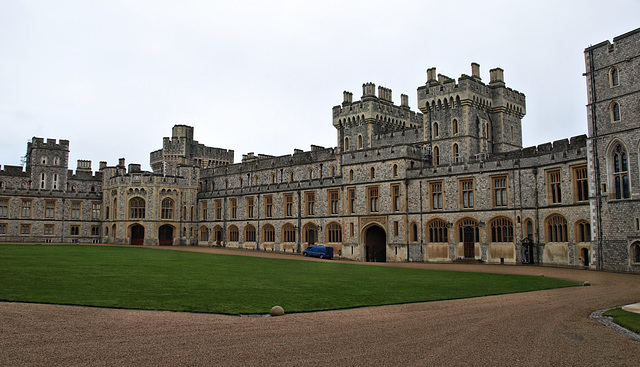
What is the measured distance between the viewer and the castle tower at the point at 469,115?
4394cm

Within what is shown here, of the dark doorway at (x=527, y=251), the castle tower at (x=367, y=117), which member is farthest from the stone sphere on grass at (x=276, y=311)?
the castle tower at (x=367, y=117)

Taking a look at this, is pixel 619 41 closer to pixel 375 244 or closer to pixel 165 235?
pixel 375 244

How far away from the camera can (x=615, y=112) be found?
31.5 metres

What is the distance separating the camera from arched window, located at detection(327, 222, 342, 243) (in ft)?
163

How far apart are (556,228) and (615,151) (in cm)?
655

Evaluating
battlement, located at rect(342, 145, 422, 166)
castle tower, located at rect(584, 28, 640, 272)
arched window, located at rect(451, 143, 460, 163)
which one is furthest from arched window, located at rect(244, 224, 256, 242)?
castle tower, located at rect(584, 28, 640, 272)

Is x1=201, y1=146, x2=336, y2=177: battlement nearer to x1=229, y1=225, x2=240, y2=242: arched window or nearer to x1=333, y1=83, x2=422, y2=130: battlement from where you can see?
x1=333, y1=83, x2=422, y2=130: battlement

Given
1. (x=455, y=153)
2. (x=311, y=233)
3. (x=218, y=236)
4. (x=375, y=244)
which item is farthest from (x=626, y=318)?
(x=218, y=236)

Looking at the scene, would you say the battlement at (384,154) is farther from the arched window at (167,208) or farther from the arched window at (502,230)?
the arched window at (167,208)

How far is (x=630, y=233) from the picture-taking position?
29.9m

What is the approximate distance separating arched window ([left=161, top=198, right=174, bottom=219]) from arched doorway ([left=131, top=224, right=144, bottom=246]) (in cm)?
278

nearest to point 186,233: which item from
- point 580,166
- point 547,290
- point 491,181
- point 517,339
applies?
point 491,181

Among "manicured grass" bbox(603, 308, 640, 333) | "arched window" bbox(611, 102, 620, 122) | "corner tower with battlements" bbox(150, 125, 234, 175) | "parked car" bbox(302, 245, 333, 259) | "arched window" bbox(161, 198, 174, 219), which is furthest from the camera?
"corner tower with battlements" bbox(150, 125, 234, 175)

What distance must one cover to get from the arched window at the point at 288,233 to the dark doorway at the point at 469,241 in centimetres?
1923
